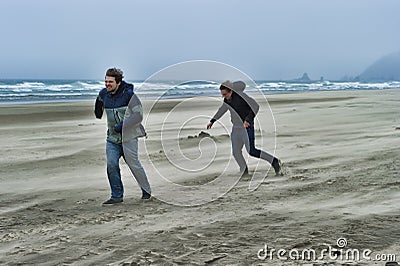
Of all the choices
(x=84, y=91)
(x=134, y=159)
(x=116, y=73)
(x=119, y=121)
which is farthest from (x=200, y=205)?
(x=84, y=91)

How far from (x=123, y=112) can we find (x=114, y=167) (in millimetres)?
840

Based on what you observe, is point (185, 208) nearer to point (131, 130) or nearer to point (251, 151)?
point (131, 130)

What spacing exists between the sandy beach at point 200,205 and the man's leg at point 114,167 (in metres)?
0.23

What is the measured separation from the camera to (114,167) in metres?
6.80

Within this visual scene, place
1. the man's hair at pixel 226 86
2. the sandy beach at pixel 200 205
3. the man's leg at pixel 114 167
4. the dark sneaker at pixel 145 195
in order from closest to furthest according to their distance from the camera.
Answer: the sandy beach at pixel 200 205
the man's leg at pixel 114 167
the dark sneaker at pixel 145 195
the man's hair at pixel 226 86

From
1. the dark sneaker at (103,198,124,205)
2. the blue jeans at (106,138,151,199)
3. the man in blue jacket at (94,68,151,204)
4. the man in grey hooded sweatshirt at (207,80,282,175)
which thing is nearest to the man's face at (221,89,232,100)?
the man in grey hooded sweatshirt at (207,80,282,175)

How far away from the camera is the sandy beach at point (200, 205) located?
473 cm

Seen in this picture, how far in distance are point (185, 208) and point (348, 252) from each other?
245 cm

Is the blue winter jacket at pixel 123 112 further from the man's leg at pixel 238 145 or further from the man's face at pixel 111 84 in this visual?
the man's leg at pixel 238 145

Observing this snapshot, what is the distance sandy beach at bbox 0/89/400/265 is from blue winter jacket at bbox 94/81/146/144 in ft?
3.30

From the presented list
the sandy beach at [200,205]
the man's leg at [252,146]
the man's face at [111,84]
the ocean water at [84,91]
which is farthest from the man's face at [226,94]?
the man's face at [111,84]

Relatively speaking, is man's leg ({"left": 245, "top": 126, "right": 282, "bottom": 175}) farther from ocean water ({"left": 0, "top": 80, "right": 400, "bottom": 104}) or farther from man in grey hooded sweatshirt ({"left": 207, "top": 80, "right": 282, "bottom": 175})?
ocean water ({"left": 0, "top": 80, "right": 400, "bottom": 104})

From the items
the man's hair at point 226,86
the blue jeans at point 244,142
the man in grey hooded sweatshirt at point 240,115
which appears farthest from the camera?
the blue jeans at point 244,142

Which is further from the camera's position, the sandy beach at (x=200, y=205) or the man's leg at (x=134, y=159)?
the man's leg at (x=134, y=159)
